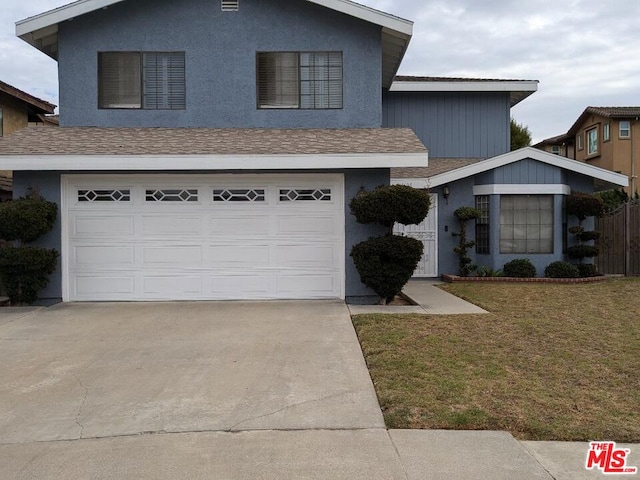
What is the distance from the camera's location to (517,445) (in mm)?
4543

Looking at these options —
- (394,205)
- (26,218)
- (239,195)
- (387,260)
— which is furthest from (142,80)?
(387,260)

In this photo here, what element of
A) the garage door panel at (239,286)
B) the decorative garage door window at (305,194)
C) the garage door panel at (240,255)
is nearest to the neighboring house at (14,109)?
the garage door panel at (240,255)

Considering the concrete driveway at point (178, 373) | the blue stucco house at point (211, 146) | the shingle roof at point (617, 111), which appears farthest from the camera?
the shingle roof at point (617, 111)

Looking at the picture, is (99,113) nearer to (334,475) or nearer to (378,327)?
→ (378,327)

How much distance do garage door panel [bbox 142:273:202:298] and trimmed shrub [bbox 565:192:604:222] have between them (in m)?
9.48

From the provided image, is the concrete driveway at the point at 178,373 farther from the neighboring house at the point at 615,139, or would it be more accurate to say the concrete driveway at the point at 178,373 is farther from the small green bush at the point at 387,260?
the neighboring house at the point at 615,139

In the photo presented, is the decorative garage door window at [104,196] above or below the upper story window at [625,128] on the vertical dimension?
below

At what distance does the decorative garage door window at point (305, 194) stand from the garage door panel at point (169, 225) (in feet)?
5.61

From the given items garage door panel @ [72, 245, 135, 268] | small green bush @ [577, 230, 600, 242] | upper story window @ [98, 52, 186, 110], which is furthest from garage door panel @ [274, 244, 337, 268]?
small green bush @ [577, 230, 600, 242]

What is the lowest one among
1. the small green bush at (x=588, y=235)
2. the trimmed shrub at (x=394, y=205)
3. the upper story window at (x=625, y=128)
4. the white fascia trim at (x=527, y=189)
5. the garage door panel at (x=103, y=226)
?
the small green bush at (x=588, y=235)

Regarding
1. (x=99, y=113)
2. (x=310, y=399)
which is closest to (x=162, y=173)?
(x=99, y=113)

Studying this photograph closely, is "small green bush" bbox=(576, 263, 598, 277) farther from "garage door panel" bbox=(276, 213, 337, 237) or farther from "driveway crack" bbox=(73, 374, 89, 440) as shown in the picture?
"driveway crack" bbox=(73, 374, 89, 440)

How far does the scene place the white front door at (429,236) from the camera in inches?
615

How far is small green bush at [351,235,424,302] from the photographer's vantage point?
398 inches
